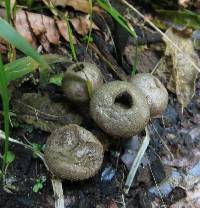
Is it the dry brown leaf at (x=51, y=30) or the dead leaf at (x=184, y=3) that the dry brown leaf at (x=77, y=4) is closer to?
the dry brown leaf at (x=51, y=30)

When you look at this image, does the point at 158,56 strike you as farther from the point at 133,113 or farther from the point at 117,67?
the point at 133,113

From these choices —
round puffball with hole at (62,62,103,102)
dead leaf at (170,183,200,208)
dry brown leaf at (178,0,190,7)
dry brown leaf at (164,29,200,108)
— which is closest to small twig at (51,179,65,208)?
round puffball with hole at (62,62,103,102)

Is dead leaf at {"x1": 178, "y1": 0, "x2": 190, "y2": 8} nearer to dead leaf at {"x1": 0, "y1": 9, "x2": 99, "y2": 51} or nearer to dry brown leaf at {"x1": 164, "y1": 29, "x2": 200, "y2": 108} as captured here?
dry brown leaf at {"x1": 164, "y1": 29, "x2": 200, "y2": 108}

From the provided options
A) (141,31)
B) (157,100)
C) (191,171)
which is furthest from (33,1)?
(191,171)

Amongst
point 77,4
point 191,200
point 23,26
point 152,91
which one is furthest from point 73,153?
point 77,4

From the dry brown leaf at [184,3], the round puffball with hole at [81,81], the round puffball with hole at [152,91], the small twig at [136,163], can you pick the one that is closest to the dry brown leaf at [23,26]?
the round puffball with hole at [81,81]

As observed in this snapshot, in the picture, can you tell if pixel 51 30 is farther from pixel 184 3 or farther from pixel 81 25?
pixel 184 3
